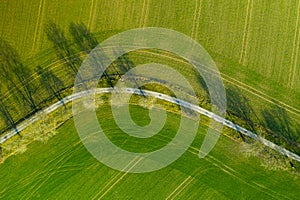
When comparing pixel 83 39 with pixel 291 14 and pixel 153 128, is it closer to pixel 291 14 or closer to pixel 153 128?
pixel 153 128

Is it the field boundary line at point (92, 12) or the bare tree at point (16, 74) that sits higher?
the field boundary line at point (92, 12)

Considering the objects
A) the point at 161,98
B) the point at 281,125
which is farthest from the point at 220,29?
the point at 281,125

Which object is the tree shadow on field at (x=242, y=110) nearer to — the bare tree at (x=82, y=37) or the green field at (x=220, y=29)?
the green field at (x=220, y=29)

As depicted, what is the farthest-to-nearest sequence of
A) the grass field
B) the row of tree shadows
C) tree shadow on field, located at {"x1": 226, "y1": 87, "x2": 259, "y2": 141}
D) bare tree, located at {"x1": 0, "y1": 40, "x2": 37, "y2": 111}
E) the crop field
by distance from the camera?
1. the grass field
2. tree shadow on field, located at {"x1": 226, "y1": 87, "x2": 259, "y2": 141}
3. the row of tree shadows
4. the crop field
5. bare tree, located at {"x1": 0, "y1": 40, "x2": 37, "y2": 111}

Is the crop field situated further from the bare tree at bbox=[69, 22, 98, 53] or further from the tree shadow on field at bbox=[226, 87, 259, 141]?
the bare tree at bbox=[69, 22, 98, 53]

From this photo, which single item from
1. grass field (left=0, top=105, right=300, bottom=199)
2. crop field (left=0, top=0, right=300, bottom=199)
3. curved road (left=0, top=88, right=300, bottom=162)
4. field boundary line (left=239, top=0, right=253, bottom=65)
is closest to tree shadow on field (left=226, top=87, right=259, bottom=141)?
crop field (left=0, top=0, right=300, bottom=199)

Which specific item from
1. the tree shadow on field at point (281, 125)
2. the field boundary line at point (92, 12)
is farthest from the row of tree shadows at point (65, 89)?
the field boundary line at point (92, 12)
